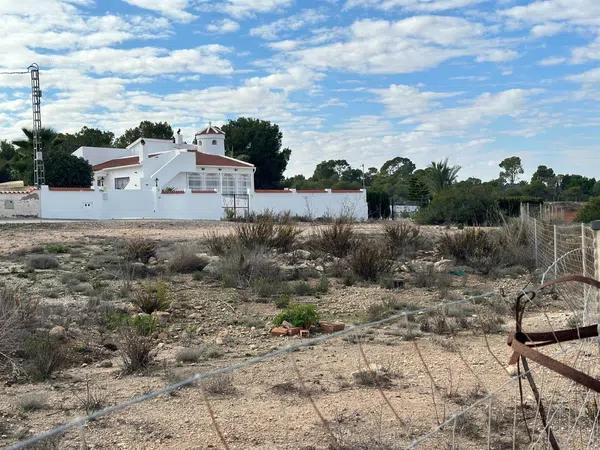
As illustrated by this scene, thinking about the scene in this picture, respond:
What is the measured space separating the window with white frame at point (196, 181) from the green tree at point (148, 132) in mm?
34516

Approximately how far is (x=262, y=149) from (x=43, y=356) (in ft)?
238

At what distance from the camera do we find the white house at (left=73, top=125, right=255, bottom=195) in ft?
181

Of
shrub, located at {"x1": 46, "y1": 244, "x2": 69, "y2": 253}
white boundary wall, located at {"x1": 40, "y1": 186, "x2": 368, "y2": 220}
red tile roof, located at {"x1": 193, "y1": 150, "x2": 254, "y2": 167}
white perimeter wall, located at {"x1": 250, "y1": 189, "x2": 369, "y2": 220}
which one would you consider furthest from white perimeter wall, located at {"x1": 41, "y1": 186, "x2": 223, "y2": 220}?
shrub, located at {"x1": 46, "y1": 244, "x2": 69, "y2": 253}

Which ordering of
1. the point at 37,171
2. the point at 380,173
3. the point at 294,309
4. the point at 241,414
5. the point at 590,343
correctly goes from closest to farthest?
the point at 590,343
the point at 241,414
the point at 294,309
the point at 37,171
the point at 380,173

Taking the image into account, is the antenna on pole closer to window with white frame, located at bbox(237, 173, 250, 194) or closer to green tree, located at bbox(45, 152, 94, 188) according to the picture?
green tree, located at bbox(45, 152, 94, 188)

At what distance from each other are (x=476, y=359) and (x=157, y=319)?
5309 millimetres

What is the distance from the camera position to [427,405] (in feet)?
21.8

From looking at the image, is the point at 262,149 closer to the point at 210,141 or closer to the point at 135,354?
the point at 210,141

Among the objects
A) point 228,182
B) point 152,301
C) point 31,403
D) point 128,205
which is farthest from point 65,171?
point 31,403

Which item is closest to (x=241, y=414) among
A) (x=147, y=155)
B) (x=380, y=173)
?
(x=147, y=155)

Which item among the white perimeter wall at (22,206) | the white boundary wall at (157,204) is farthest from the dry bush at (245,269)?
the white perimeter wall at (22,206)

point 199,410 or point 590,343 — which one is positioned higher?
point 590,343

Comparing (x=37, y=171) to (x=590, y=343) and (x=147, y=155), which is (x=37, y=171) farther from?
(x=590, y=343)

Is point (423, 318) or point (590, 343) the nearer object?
point (590, 343)
